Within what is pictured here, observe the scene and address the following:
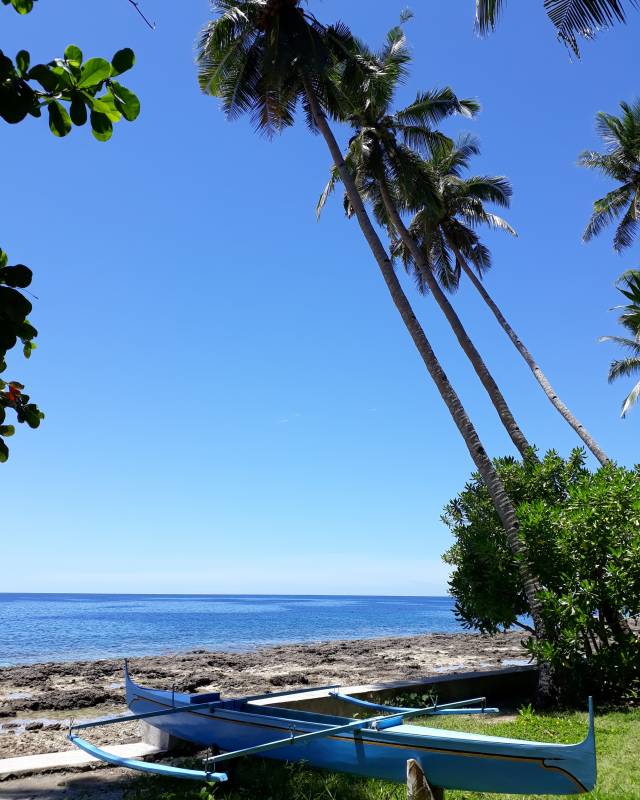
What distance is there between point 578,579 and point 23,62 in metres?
10.4

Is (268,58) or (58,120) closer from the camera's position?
(58,120)

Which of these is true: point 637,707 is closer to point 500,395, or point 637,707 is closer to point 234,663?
point 500,395

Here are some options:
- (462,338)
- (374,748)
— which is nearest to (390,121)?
(462,338)

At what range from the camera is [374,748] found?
538 cm

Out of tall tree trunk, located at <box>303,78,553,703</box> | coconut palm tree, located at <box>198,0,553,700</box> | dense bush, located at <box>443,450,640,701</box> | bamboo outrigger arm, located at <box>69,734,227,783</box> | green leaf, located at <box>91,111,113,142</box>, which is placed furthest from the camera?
coconut palm tree, located at <box>198,0,553,700</box>

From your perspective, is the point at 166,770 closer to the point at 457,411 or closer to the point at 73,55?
the point at 73,55

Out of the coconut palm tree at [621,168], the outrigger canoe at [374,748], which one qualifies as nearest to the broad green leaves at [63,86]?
the outrigger canoe at [374,748]

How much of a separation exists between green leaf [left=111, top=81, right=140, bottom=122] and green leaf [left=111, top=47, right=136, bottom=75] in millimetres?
45

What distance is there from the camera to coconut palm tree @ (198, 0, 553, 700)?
1199 centimetres

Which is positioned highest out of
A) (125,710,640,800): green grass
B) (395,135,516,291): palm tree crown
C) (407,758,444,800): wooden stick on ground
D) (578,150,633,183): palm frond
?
(578,150,633,183): palm frond

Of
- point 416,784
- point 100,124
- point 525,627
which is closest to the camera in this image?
point 100,124

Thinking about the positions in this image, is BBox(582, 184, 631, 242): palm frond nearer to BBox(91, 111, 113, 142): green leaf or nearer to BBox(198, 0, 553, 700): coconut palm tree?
BBox(198, 0, 553, 700): coconut palm tree

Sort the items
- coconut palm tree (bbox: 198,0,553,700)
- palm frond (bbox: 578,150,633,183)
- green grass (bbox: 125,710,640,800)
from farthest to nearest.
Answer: palm frond (bbox: 578,150,633,183)
coconut palm tree (bbox: 198,0,553,700)
green grass (bbox: 125,710,640,800)

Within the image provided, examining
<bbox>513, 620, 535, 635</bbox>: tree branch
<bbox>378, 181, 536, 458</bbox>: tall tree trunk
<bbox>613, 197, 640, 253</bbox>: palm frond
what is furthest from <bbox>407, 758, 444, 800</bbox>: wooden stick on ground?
<bbox>613, 197, 640, 253</bbox>: palm frond
